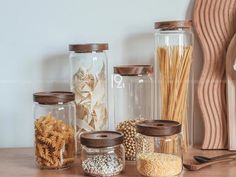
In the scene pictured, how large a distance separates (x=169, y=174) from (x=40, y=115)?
33cm

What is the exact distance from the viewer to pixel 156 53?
973 mm

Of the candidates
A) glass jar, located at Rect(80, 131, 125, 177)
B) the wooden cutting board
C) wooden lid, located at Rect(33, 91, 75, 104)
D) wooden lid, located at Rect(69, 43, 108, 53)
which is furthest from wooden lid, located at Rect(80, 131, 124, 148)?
the wooden cutting board

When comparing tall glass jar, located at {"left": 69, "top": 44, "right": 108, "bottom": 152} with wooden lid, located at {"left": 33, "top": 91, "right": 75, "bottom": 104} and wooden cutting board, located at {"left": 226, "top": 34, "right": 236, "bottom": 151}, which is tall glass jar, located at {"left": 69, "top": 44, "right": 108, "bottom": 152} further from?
wooden cutting board, located at {"left": 226, "top": 34, "right": 236, "bottom": 151}

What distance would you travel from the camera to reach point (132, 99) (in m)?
0.99

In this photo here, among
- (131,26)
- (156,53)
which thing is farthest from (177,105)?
(131,26)

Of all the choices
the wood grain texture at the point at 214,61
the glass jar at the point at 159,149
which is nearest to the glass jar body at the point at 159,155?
the glass jar at the point at 159,149

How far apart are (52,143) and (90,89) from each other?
179mm

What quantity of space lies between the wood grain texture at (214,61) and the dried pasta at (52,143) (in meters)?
0.36

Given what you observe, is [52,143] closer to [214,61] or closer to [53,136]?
[53,136]

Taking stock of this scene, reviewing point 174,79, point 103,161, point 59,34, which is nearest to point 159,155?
point 103,161

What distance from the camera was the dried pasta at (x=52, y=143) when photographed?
848 mm

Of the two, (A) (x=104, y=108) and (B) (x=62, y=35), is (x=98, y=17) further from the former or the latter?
(A) (x=104, y=108)

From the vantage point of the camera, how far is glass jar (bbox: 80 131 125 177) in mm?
790

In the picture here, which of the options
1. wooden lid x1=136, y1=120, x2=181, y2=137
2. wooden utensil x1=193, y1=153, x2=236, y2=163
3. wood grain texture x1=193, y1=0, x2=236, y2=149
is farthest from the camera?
wood grain texture x1=193, y1=0, x2=236, y2=149
